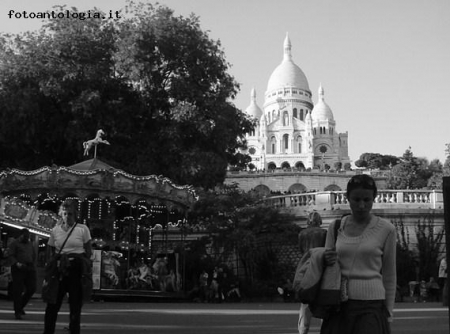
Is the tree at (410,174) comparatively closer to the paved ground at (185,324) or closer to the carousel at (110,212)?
the carousel at (110,212)

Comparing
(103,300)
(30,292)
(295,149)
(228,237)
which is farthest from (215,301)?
(295,149)

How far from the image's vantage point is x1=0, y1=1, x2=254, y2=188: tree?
2909 cm

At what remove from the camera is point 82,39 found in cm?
3033

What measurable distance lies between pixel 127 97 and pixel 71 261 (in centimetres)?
2330

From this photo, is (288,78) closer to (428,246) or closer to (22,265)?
(428,246)

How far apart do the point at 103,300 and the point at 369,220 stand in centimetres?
1697

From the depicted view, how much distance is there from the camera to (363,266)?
4629 millimetres

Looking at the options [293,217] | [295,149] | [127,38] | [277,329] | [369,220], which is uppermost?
[295,149]

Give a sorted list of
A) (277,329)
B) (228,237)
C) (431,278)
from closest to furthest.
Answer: (277,329) < (431,278) < (228,237)

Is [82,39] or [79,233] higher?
[82,39]

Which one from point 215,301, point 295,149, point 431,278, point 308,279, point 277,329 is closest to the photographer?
point 308,279

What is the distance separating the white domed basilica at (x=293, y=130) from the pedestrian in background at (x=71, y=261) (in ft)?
394

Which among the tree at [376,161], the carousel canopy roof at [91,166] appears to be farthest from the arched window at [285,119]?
the carousel canopy roof at [91,166]

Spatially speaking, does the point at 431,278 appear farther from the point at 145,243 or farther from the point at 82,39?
the point at 82,39
